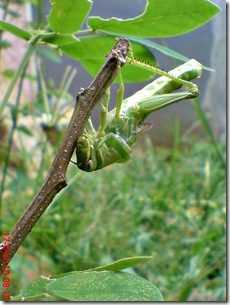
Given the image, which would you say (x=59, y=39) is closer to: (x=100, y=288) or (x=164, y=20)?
(x=164, y=20)

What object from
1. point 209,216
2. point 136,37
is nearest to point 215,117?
point 209,216

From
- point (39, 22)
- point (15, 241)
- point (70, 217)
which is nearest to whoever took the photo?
point (15, 241)

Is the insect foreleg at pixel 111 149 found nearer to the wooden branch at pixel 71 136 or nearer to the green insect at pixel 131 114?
the green insect at pixel 131 114

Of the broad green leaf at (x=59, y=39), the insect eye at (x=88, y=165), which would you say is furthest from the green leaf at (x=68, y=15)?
the insect eye at (x=88, y=165)

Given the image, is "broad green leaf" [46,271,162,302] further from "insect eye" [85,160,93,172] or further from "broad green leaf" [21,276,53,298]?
"insect eye" [85,160,93,172]

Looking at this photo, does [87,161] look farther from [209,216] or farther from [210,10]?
[209,216]

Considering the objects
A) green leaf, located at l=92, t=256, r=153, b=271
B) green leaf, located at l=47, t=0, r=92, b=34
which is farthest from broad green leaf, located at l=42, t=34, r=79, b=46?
green leaf, located at l=92, t=256, r=153, b=271

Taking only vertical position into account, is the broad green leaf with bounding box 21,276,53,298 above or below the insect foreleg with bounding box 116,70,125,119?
below
